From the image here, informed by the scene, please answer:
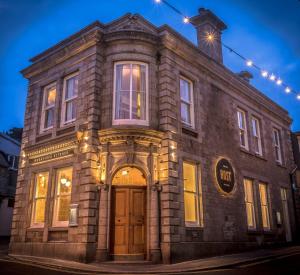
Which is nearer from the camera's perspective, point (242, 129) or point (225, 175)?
point (225, 175)

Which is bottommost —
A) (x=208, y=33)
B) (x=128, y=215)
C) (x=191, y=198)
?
(x=128, y=215)

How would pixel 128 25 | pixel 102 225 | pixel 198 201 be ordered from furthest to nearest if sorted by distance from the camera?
pixel 128 25, pixel 198 201, pixel 102 225

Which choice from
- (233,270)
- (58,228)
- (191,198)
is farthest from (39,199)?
(233,270)

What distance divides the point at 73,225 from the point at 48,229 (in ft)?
5.92

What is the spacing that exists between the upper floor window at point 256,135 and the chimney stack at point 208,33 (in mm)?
4597

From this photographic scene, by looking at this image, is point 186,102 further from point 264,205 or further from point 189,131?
point 264,205

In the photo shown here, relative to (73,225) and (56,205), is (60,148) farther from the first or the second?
(73,225)

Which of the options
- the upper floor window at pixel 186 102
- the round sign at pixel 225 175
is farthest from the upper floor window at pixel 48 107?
the round sign at pixel 225 175

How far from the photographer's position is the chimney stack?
19.1 meters

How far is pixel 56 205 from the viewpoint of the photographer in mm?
13961

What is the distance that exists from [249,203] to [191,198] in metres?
5.29

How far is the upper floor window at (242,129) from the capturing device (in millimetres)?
19078

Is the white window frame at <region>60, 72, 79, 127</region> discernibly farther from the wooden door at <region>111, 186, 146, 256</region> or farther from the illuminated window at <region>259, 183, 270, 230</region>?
the illuminated window at <region>259, 183, 270, 230</region>

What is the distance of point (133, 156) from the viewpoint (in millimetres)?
12625
